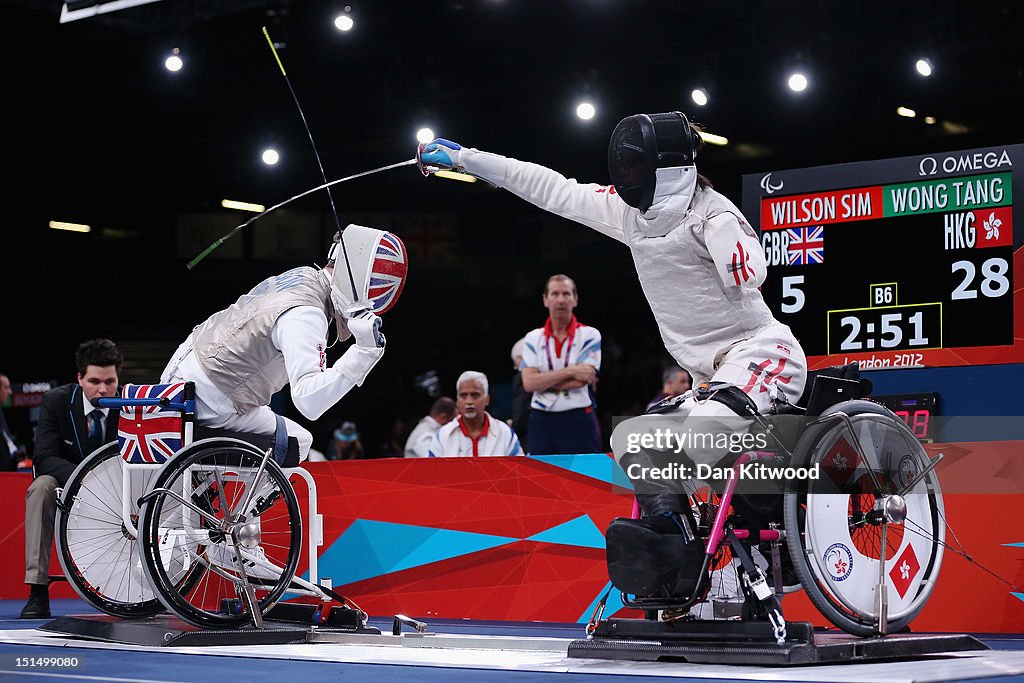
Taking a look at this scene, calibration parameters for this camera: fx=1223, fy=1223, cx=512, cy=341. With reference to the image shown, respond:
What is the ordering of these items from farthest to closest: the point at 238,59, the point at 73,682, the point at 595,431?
1. the point at 238,59
2. the point at 595,431
3. the point at 73,682

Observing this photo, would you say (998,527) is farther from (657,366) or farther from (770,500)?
(657,366)

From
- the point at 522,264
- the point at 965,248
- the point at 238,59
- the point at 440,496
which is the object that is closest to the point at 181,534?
the point at 440,496

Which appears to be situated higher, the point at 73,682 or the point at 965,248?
the point at 965,248

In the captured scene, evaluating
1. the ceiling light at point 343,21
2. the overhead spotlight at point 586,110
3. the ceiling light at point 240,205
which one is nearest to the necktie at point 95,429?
the ceiling light at point 343,21

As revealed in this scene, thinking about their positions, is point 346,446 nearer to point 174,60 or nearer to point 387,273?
point 174,60

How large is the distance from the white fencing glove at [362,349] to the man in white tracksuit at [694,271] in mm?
1076

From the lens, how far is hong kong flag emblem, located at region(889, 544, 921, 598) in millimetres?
3699

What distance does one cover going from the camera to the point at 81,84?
550 inches

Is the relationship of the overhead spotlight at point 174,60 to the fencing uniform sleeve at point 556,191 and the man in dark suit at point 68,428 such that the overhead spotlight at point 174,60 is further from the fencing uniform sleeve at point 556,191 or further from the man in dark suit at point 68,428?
the fencing uniform sleeve at point 556,191

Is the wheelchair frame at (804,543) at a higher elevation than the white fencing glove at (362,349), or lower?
lower

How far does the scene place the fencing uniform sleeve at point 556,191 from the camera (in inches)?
157

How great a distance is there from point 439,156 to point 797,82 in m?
8.55

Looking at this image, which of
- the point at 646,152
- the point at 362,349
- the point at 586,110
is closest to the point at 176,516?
the point at 362,349

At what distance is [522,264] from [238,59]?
5.49 m
